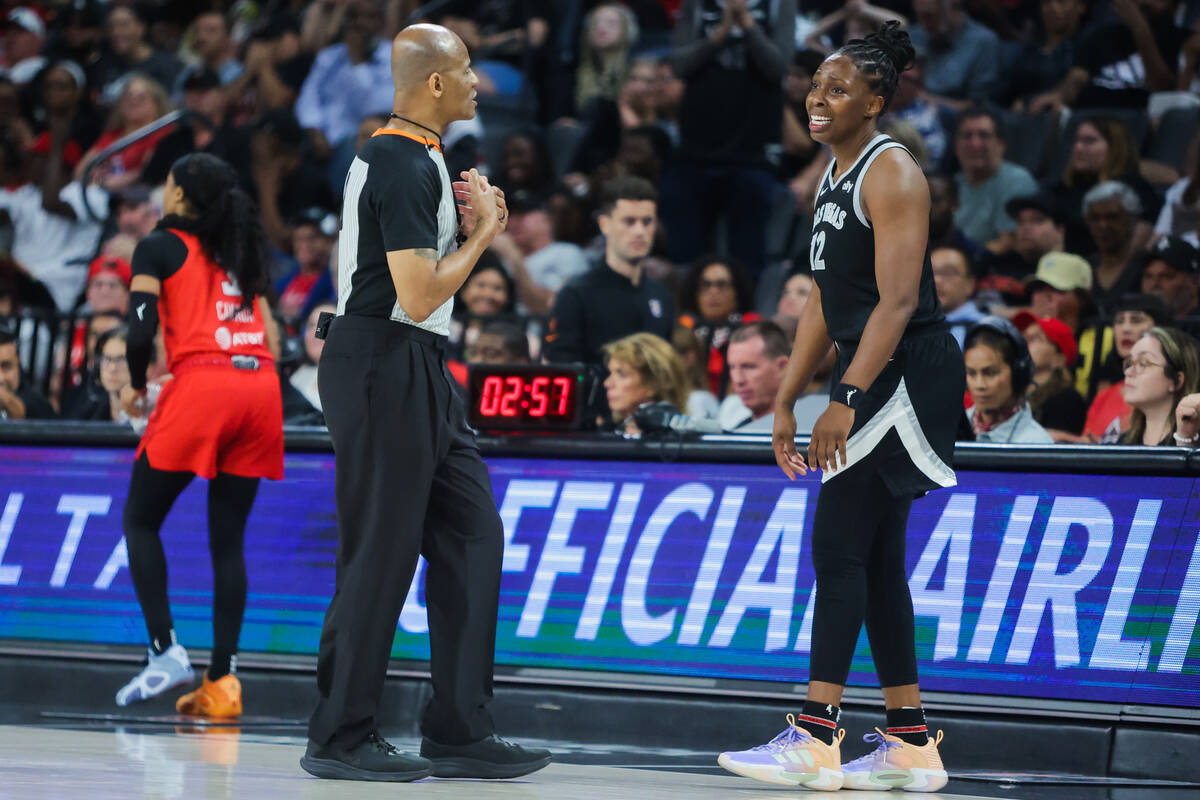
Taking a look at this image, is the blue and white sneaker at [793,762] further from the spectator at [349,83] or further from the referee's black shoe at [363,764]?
the spectator at [349,83]

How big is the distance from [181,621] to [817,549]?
331cm

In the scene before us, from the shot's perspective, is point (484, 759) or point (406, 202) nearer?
point (406, 202)

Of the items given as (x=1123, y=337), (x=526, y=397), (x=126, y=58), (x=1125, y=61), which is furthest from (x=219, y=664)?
(x=126, y=58)

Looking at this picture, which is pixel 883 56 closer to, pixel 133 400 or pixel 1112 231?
pixel 133 400

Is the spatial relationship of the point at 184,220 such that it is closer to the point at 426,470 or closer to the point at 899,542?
the point at 426,470

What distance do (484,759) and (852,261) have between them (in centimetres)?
172

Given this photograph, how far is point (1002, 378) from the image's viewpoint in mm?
6352

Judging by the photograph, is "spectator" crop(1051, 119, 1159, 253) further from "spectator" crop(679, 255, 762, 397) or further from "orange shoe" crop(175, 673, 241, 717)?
"orange shoe" crop(175, 673, 241, 717)

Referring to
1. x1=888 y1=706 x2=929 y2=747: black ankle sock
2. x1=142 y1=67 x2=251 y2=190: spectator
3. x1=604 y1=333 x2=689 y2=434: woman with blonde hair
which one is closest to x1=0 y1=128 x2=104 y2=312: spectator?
x1=142 y1=67 x2=251 y2=190: spectator

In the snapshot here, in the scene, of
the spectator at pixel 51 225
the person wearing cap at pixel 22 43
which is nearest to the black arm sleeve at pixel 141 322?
the spectator at pixel 51 225

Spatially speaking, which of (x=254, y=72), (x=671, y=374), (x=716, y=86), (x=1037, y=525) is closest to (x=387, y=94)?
(x=254, y=72)

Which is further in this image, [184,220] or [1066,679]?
[184,220]

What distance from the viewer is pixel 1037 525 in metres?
5.31

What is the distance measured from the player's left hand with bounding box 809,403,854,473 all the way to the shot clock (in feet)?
6.16
